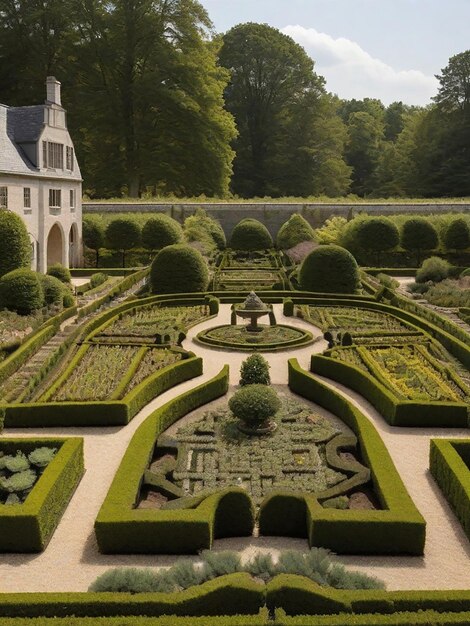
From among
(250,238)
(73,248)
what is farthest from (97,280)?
(250,238)

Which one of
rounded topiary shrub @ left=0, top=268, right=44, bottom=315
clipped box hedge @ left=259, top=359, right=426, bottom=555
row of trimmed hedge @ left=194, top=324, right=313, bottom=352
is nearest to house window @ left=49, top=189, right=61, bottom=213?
rounded topiary shrub @ left=0, top=268, right=44, bottom=315

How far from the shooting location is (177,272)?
34.3m

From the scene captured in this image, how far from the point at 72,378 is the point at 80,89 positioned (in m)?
51.9

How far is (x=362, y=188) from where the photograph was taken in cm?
8600

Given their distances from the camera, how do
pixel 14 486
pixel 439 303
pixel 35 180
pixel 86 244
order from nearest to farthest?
pixel 14 486, pixel 439 303, pixel 35 180, pixel 86 244

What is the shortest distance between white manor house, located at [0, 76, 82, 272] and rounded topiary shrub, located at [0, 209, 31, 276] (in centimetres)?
289

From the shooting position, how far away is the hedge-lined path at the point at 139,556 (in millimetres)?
10609

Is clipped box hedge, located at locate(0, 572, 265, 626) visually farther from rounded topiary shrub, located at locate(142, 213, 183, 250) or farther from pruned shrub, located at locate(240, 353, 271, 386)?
rounded topiary shrub, located at locate(142, 213, 183, 250)

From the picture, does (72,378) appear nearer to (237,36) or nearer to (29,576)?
(29,576)

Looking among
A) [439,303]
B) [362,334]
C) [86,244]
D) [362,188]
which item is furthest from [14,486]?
[362,188]

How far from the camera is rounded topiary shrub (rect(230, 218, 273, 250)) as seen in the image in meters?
52.3

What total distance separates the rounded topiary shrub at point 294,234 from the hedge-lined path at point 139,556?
34.1m

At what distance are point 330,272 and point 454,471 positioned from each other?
2196 centimetres

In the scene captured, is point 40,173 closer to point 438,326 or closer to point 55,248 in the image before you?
point 55,248
